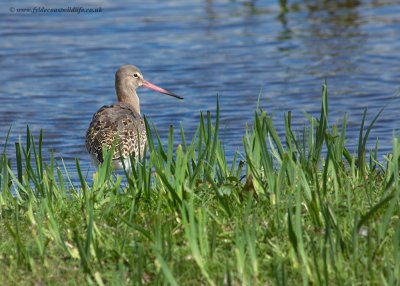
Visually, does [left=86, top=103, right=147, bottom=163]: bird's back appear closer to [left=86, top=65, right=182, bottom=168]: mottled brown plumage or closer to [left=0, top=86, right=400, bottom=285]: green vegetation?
[left=86, top=65, right=182, bottom=168]: mottled brown plumage

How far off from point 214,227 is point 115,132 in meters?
4.23

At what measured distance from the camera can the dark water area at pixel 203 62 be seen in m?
12.9

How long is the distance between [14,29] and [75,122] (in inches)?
241

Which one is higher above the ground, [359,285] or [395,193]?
[395,193]

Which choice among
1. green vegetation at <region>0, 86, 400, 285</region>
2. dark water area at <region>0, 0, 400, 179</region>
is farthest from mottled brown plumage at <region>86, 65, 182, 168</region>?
green vegetation at <region>0, 86, 400, 285</region>

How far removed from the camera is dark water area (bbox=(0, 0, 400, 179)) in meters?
12.9

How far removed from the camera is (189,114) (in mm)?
13016

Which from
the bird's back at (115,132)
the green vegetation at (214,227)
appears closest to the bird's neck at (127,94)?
the bird's back at (115,132)

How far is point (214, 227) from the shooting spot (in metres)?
5.15

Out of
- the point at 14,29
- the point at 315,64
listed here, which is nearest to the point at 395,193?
the point at 315,64

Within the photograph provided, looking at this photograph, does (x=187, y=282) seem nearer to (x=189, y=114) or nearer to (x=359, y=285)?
(x=359, y=285)

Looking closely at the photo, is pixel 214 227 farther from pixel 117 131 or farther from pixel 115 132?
pixel 115 132

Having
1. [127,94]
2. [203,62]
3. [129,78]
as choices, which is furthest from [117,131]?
[203,62]

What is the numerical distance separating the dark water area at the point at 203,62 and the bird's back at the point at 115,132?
87 cm
